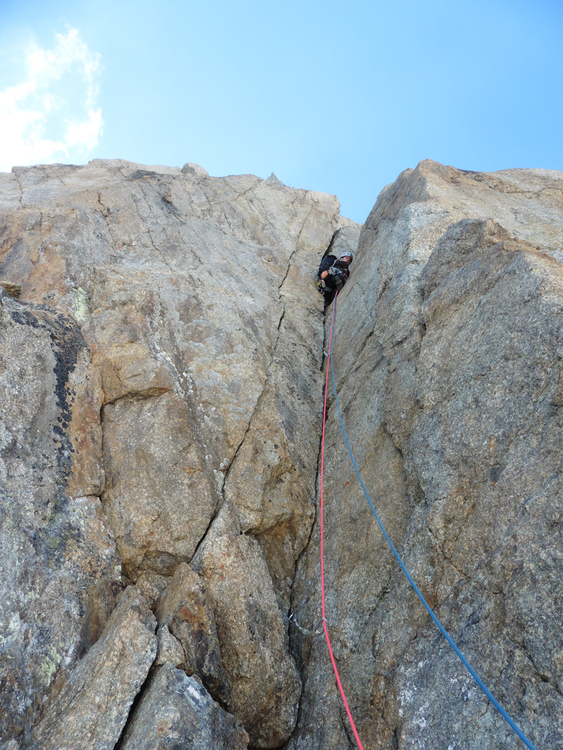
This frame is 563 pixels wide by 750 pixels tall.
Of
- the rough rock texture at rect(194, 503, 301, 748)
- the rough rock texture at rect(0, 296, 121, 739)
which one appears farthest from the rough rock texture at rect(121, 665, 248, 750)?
the rough rock texture at rect(0, 296, 121, 739)

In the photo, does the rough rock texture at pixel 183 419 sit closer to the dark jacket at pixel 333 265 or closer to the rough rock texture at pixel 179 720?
the rough rock texture at pixel 179 720

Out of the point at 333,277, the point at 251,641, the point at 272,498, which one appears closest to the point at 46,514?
the point at 251,641

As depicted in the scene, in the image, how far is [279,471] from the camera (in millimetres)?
7238

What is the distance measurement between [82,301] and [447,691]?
7685 millimetres

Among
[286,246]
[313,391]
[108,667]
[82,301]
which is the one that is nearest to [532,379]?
[313,391]

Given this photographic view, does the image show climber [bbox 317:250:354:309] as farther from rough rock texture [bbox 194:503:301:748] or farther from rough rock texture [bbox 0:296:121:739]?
rough rock texture [bbox 194:503:301:748]

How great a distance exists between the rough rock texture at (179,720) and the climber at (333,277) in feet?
31.0

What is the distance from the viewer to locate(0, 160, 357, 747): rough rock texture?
5.28 meters

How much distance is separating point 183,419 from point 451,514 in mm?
4041

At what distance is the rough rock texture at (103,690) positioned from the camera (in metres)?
4.09

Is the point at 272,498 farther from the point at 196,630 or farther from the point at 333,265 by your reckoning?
the point at 333,265

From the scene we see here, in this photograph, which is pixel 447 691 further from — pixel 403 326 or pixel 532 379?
pixel 403 326

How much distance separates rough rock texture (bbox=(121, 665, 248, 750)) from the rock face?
26 mm

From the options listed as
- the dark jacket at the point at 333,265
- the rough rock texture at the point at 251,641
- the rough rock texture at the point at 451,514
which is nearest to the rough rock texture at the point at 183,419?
the rough rock texture at the point at 251,641
